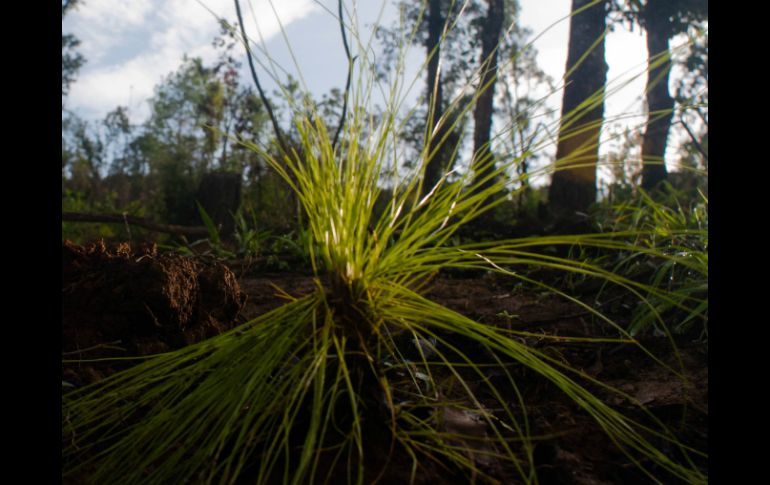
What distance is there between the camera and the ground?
3.88 ft

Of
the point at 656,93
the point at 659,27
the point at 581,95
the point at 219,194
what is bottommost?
the point at 219,194

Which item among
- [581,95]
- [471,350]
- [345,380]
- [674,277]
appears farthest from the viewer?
[581,95]

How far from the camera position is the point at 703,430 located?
1353 millimetres

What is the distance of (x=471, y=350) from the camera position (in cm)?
178

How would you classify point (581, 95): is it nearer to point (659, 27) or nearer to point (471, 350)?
point (659, 27)

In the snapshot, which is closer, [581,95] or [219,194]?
[581,95]

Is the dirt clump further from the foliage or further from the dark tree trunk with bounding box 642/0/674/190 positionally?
the dark tree trunk with bounding box 642/0/674/190

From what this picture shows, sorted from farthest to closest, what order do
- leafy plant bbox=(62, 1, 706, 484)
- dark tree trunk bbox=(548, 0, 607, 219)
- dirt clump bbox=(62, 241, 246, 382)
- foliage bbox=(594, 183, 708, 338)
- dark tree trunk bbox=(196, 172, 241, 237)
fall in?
Result: dark tree trunk bbox=(196, 172, 241, 237), dark tree trunk bbox=(548, 0, 607, 219), foliage bbox=(594, 183, 708, 338), dirt clump bbox=(62, 241, 246, 382), leafy plant bbox=(62, 1, 706, 484)

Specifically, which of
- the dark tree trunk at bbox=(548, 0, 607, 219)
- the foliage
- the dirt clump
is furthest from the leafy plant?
the dark tree trunk at bbox=(548, 0, 607, 219)

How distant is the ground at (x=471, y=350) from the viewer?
3.88 ft

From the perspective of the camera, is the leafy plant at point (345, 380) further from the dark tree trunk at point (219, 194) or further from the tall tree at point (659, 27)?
→ the tall tree at point (659, 27)

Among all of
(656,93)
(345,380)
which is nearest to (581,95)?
(656,93)

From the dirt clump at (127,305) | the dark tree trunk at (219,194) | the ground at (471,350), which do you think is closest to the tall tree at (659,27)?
the dark tree trunk at (219,194)

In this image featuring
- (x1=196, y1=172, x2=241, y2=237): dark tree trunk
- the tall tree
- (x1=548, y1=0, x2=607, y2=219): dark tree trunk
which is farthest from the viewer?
the tall tree
